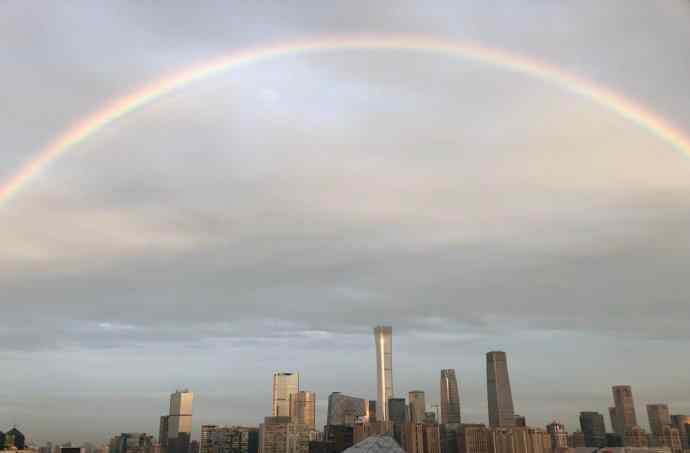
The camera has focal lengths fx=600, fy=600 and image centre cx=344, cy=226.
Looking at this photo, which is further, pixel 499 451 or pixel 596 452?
pixel 499 451

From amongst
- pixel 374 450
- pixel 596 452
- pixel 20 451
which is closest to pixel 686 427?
pixel 596 452

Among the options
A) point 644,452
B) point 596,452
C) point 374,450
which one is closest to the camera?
point 374,450

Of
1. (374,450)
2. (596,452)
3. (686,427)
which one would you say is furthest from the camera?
(686,427)

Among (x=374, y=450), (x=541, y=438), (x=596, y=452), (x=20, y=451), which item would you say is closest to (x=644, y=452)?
(x=596, y=452)

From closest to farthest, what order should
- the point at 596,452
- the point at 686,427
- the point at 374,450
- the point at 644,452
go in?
the point at 374,450
the point at 644,452
the point at 596,452
the point at 686,427

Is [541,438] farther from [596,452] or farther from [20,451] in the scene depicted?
[20,451]

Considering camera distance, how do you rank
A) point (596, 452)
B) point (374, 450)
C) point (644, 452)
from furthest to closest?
point (596, 452) < point (644, 452) < point (374, 450)

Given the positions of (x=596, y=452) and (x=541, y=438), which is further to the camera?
(x=541, y=438)

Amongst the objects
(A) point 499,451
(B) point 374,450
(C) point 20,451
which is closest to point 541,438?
(A) point 499,451
